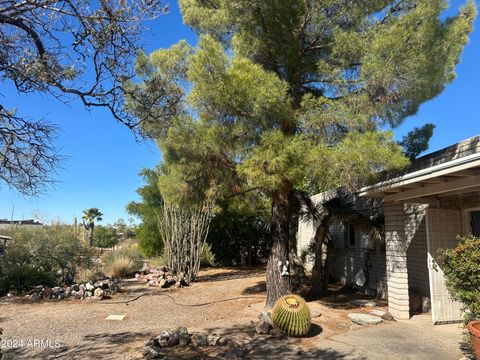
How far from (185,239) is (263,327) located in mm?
7928

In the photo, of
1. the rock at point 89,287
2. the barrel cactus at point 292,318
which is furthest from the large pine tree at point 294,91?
the rock at point 89,287

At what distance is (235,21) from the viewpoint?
8.52 meters

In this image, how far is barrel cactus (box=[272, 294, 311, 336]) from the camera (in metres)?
6.65

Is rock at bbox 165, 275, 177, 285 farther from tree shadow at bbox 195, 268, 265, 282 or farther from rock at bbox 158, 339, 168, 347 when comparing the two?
rock at bbox 158, 339, 168, 347

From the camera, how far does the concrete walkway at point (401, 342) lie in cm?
571

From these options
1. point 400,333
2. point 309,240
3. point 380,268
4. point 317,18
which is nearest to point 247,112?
point 317,18

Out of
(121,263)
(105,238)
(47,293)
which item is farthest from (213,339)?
(105,238)

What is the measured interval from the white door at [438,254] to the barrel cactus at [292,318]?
2523 millimetres

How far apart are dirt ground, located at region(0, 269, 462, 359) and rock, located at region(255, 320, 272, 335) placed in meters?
0.18

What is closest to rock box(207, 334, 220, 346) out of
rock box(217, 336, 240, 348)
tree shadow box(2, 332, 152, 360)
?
rock box(217, 336, 240, 348)

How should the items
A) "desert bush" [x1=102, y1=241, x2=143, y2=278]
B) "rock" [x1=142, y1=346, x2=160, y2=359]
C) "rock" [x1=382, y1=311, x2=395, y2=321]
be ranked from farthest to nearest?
"desert bush" [x1=102, y1=241, x2=143, y2=278] < "rock" [x1=382, y1=311, x2=395, y2=321] < "rock" [x1=142, y1=346, x2=160, y2=359]

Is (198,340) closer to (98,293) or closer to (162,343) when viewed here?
(162,343)

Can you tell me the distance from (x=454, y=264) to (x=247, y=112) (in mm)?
4318

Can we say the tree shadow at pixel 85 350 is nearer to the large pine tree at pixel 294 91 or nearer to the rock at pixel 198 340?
the rock at pixel 198 340
